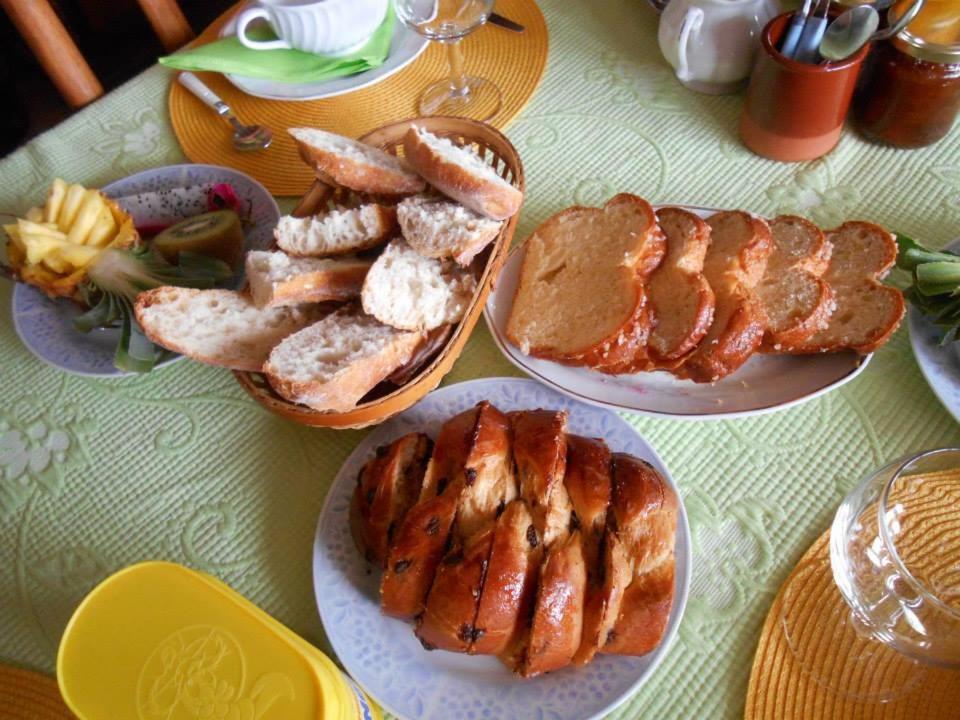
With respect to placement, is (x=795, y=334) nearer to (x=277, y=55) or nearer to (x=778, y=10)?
(x=778, y=10)

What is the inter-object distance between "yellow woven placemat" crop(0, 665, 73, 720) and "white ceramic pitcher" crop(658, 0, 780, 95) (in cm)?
145

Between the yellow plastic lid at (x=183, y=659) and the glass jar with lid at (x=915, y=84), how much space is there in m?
1.24

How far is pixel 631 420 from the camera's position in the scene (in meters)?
1.06

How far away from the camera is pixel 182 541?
1022 mm

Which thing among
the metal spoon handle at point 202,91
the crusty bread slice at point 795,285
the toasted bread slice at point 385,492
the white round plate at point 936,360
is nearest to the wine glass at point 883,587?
the white round plate at point 936,360

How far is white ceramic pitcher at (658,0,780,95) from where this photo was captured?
120 centimetres

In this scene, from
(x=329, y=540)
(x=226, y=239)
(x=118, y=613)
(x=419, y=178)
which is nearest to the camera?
(x=118, y=613)

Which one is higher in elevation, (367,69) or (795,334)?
(367,69)

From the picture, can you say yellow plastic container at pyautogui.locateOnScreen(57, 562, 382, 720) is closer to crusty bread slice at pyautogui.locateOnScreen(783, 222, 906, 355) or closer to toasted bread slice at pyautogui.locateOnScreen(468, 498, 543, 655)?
toasted bread slice at pyautogui.locateOnScreen(468, 498, 543, 655)

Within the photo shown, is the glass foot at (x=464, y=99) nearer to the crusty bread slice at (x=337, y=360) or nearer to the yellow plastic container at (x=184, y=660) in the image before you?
the crusty bread slice at (x=337, y=360)

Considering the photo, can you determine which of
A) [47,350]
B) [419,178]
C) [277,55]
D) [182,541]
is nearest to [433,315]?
[419,178]

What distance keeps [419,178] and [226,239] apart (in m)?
0.38

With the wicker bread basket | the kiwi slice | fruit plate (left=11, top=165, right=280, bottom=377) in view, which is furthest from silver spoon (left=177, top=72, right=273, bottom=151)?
the wicker bread basket

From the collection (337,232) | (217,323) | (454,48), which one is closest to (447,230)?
(337,232)
